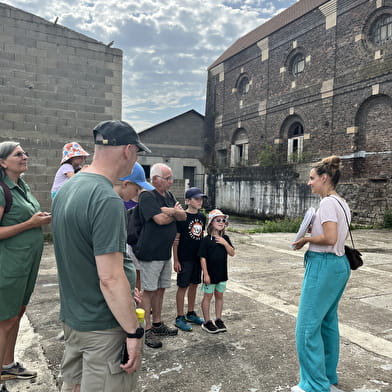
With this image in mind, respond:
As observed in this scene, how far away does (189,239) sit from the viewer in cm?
411

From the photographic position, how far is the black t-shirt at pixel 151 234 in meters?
3.70

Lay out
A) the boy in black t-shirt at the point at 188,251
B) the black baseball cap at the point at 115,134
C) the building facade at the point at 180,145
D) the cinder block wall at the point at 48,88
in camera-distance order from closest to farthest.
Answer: the black baseball cap at the point at 115,134
the boy in black t-shirt at the point at 188,251
the cinder block wall at the point at 48,88
the building facade at the point at 180,145

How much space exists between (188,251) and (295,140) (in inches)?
743

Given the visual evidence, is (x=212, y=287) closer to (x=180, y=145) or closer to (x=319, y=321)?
(x=319, y=321)

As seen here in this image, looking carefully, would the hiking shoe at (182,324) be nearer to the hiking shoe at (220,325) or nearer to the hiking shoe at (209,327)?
the hiking shoe at (209,327)

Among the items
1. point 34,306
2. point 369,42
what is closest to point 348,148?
point 369,42

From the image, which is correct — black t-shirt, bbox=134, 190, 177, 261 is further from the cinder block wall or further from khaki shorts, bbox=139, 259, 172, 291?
the cinder block wall

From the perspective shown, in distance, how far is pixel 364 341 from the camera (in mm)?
3672

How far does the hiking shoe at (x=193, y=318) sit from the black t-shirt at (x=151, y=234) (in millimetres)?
889

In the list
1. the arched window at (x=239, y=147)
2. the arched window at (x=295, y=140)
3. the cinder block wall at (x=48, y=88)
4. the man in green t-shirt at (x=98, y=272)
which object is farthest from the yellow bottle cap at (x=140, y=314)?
the arched window at (x=239, y=147)

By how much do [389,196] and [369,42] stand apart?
7.50m

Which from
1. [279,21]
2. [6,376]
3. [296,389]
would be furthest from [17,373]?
[279,21]

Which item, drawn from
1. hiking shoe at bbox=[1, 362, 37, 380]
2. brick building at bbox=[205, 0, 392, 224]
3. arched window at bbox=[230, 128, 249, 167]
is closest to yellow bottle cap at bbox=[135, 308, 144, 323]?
hiking shoe at bbox=[1, 362, 37, 380]

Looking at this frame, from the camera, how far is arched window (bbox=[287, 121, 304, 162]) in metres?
20.6
